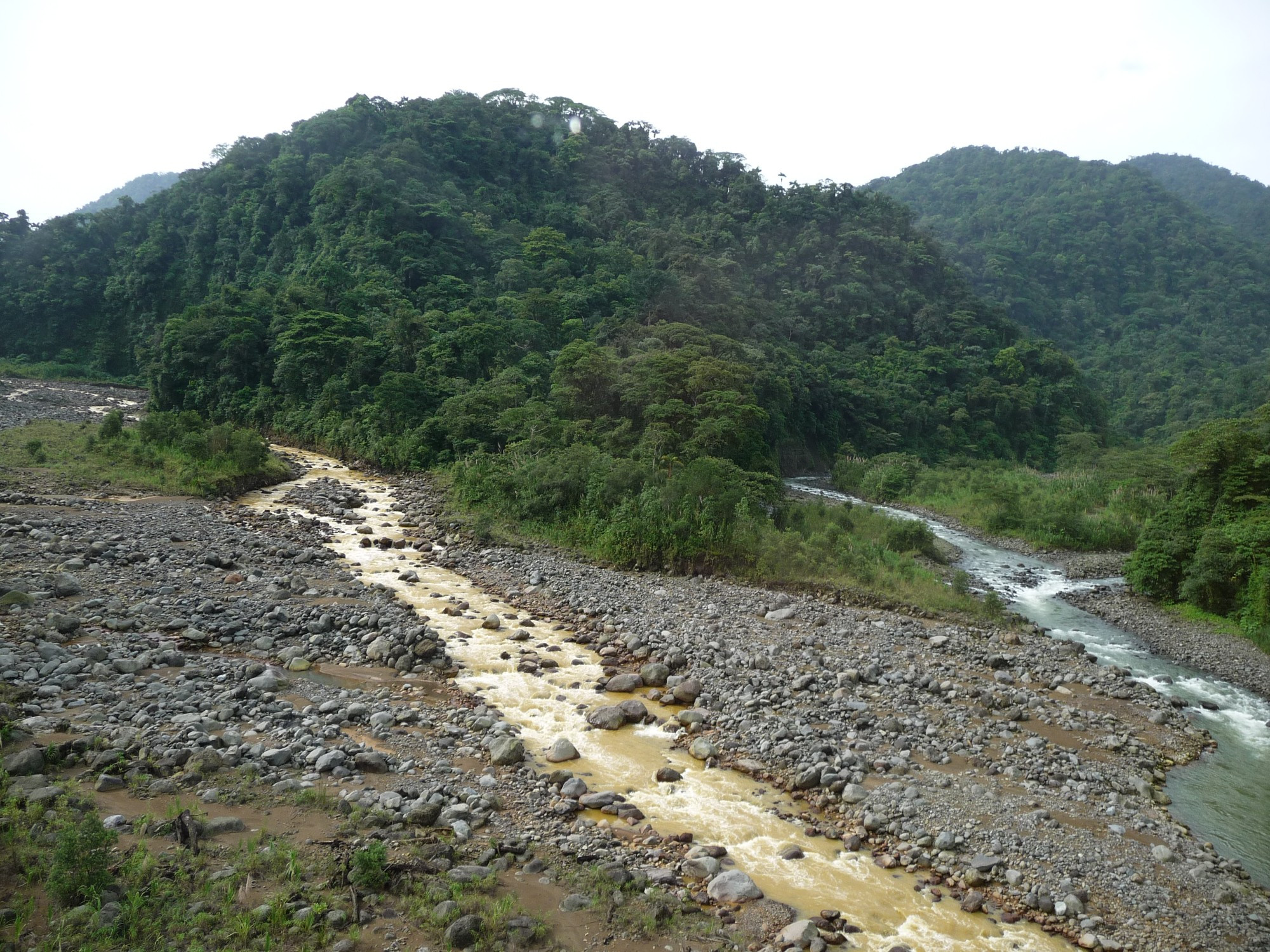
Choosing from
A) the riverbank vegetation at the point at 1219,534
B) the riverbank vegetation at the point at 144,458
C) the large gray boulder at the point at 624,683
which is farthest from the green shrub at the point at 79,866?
the riverbank vegetation at the point at 1219,534

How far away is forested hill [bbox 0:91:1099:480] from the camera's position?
3347 centimetres

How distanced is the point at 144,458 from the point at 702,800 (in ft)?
83.8

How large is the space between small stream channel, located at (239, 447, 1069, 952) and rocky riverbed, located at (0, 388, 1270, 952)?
0.15 metres

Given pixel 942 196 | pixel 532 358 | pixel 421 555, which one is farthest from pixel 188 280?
pixel 942 196

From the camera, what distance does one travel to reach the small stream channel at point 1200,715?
10281 mm

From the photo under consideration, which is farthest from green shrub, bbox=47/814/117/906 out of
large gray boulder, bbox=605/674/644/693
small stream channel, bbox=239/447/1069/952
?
large gray boulder, bbox=605/674/644/693

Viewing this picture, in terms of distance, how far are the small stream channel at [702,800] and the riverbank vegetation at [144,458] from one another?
1330cm

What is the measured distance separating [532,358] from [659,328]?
305 inches

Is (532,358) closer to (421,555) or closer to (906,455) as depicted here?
(421,555)

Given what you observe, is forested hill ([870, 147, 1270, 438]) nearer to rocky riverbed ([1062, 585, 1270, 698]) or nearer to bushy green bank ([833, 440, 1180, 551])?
bushy green bank ([833, 440, 1180, 551])

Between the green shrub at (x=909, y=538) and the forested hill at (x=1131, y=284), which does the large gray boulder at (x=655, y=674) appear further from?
the forested hill at (x=1131, y=284)

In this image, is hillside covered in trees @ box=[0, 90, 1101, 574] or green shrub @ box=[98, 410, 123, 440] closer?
green shrub @ box=[98, 410, 123, 440]

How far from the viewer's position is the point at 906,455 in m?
46.2

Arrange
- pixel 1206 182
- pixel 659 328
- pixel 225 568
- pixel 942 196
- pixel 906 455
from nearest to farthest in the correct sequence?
pixel 225 568, pixel 659 328, pixel 906 455, pixel 942 196, pixel 1206 182
